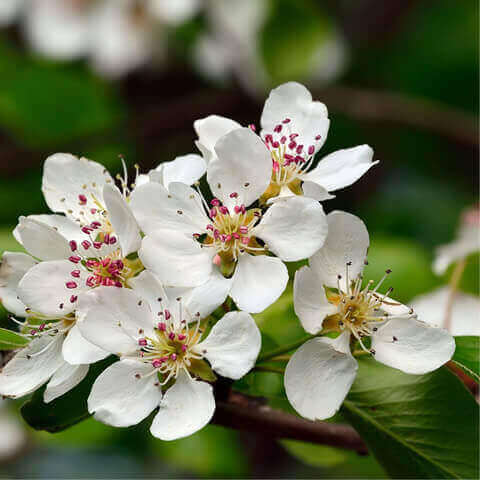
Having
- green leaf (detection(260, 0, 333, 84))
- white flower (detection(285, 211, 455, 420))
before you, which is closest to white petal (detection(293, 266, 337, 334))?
white flower (detection(285, 211, 455, 420))

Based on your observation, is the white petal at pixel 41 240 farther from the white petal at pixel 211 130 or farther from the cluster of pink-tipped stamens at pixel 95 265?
the white petal at pixel 211 130

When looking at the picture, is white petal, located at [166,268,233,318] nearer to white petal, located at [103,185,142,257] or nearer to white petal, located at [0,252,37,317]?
white petal, located at [103,185,142,257]

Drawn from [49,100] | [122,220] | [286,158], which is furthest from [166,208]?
[49,100]

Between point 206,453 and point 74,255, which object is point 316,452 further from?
point 206,453

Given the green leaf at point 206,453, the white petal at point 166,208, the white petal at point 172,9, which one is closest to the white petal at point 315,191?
the white petal at point 166,208

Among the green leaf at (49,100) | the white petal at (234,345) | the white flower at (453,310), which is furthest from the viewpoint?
the green leaf at (49,100)
